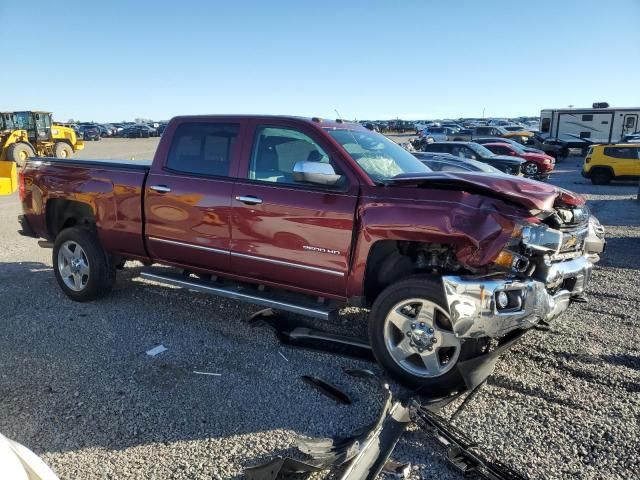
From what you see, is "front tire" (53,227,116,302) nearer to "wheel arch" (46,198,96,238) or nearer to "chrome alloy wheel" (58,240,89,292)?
"chrome alloy wheel" (58,240,89,292)

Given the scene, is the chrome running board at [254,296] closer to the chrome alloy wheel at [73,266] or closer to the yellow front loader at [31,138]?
the chrome alloy wheel at [73,266]

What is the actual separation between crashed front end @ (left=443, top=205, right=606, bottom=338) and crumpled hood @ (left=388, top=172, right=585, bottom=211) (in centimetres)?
11

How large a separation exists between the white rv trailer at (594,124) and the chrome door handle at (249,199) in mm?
33479

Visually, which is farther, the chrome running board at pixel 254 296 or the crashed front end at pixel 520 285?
the chrome running board at pixel 254 296

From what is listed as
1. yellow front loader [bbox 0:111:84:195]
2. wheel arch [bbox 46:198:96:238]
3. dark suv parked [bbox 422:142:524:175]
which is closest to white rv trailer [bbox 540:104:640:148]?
dark suv parked [bbox 422:142:524:175]

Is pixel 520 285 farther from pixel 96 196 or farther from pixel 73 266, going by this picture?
pixel 73 266

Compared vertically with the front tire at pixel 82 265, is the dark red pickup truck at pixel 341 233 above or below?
above

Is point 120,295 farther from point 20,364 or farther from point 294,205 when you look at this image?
point 294,205

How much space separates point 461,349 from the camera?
A: 3.62 m

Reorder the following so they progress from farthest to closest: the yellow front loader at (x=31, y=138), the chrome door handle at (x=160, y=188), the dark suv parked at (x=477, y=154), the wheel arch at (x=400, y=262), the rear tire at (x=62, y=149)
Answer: the rear tire at (x=62, y=149), the yellow front loader at (x=31, y=138), the dark suv parked at (x=477, y=154), the chrome door handle at (x=160, y=188), the wheel arch at (x=400, y=262)

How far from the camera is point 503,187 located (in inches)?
144

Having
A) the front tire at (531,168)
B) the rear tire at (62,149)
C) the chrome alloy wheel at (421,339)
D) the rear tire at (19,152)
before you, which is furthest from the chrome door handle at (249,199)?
the rear tire at (62,149)

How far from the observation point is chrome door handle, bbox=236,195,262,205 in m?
4.38

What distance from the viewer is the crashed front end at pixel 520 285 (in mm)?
3361
